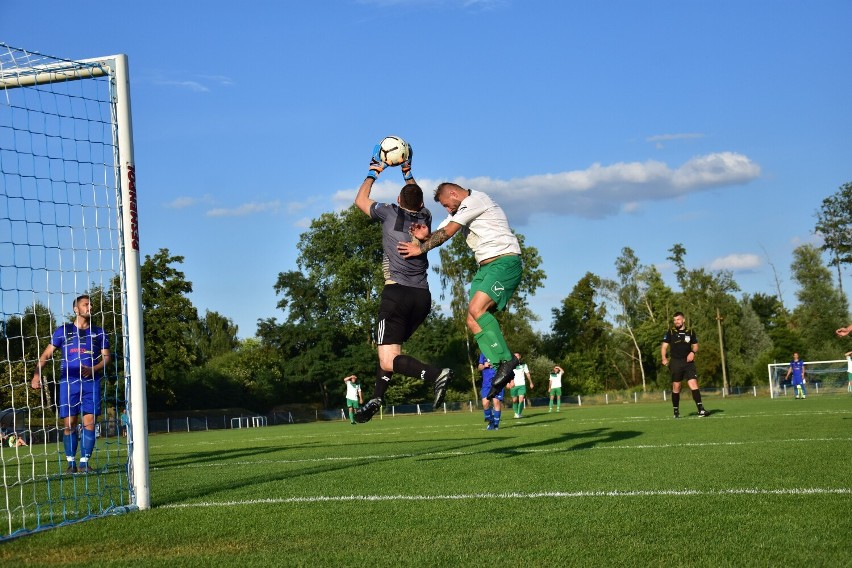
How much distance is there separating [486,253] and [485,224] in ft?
0.97

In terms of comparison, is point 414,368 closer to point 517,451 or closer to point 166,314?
point 517,451

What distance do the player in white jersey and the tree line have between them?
134 ft

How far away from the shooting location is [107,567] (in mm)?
4449

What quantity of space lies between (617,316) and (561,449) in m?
77.4

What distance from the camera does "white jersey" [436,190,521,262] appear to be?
30.1 ft

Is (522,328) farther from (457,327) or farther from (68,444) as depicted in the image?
A: (68,444)

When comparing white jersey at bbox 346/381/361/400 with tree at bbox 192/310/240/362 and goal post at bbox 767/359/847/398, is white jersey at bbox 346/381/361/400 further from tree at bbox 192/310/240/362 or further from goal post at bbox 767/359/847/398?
tree at bbox 192/310/240/362

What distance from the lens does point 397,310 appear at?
9438 mm

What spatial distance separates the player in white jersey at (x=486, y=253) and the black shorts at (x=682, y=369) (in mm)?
11667

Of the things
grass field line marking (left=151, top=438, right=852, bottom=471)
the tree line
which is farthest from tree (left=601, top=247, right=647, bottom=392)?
grass field line marking (left=151, top=438, right=852, bottom=471)

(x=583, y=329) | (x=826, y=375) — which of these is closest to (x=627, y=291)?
(x=583, y=329)

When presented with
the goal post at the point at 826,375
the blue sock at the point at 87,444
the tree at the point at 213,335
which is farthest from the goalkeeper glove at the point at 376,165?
the tree at the point at 213,335

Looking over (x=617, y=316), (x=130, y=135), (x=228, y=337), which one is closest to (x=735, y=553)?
(x=130, y=135)

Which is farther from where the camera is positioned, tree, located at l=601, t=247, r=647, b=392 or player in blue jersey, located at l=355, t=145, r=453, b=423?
tree, located at l=601, t=247, r=647, b=392
